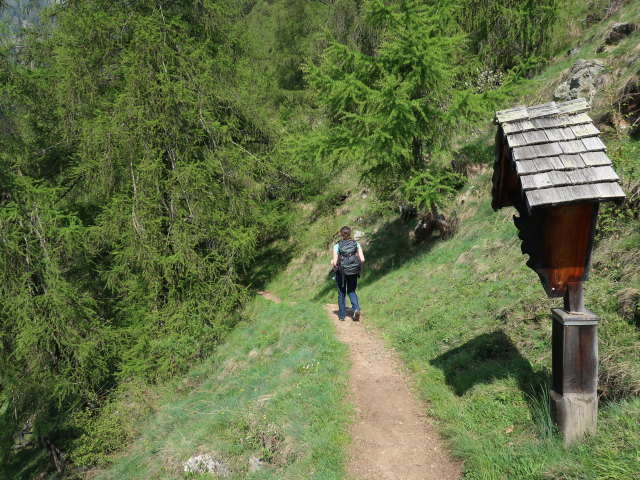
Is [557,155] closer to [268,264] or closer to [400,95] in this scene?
[400,95]

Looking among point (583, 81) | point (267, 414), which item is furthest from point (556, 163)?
point (583, 81)

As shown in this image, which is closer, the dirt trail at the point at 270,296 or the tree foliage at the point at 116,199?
the tree foliage at the point at 116,199

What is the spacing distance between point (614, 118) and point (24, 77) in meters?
15.4

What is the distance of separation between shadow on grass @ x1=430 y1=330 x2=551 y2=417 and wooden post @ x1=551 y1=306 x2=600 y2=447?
56 cm

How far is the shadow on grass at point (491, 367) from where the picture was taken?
167 inches

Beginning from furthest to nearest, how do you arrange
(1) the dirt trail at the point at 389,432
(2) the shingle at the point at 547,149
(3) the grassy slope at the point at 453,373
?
(1) the dirt trail at the point at 389,432, (3) the grassy slope at the point at 453,373, (2) the shingle at the point at 547,149

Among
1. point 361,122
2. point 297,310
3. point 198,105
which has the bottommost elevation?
point 297,310

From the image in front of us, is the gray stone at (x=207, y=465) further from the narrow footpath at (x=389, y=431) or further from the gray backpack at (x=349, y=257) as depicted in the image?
the gray backpack at (x=349, y=257)

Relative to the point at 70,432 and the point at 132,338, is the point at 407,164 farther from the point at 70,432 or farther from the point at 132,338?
the point at 70,432

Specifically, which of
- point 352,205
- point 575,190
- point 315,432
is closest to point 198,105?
point 352,205

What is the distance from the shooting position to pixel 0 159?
10.1 meters

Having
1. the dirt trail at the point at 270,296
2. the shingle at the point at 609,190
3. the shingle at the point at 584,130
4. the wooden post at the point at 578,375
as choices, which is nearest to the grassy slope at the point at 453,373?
the wooden post at the point at 578,375

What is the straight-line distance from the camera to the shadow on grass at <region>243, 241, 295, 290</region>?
17938 millimetres

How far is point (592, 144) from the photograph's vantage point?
3186 mm
